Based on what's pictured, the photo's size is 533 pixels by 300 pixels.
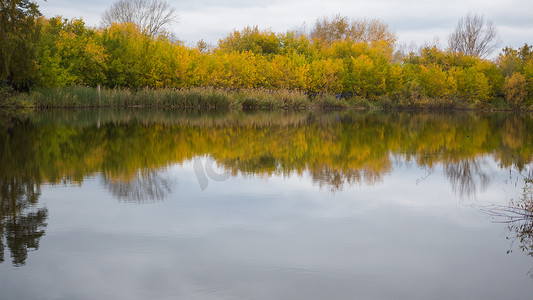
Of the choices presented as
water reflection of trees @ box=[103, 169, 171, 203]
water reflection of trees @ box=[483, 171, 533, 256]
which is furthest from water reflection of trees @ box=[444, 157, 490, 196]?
water reflection of trees @ box=[103, 169, 171, 203]

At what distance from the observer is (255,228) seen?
498 centimetres

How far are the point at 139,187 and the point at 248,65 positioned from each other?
115 feet

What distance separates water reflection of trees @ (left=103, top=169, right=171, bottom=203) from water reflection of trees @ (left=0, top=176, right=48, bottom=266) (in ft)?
3.06

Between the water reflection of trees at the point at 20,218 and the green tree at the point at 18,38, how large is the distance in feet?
67.5

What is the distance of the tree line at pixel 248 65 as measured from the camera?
29.8 m

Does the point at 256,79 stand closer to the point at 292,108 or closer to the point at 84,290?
the point at 292,108

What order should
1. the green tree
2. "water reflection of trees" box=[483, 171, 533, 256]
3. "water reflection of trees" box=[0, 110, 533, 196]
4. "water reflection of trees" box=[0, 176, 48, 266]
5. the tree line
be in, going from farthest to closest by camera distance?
the tree line < the green tree < "water reflection of trees" box=[0, 110, 533, 196] < "water reflection of trees" box=[483, 171, 533, 256] < "water reflection of trees" box=[0, 176, 48, 266]

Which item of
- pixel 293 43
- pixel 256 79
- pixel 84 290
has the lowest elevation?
pixel 84 290

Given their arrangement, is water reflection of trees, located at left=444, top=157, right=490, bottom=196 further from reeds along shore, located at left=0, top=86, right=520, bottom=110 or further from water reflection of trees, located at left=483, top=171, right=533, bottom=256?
reeds along shore, located at left=0, top=86, right=520, bottom=110

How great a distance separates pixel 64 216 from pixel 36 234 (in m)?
0.68

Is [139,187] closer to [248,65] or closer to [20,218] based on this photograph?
[20,218]

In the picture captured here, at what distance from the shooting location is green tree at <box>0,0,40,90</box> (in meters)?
24.8

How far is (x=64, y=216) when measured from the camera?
531 cm

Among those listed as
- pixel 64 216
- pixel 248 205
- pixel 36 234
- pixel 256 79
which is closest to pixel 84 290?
pixel 36 234
